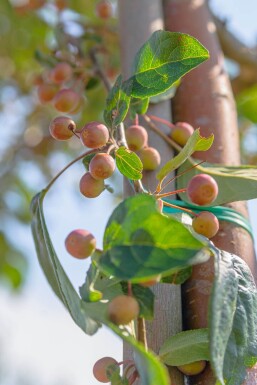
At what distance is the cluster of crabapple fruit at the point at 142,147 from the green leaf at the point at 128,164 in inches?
5.6

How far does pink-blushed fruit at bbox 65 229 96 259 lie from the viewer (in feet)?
2.07

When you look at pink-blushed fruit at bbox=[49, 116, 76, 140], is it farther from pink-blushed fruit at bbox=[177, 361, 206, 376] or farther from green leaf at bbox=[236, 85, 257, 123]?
green leaf at bbox=[236, 85, 257, 123]

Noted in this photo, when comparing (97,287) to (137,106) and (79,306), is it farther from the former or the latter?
(137,106)

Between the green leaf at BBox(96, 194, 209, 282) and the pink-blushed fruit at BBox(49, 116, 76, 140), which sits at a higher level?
the pink-blushed fruit at BBox(49, 116, 76, 140)

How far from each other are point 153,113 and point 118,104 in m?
0.29

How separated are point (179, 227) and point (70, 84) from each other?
0.78 m

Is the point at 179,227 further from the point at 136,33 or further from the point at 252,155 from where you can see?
the point at 252,155

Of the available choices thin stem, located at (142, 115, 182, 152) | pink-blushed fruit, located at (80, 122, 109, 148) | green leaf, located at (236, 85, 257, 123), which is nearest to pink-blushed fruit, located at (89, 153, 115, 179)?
pink-blushed fruit, located at (80, 122, 109, 148)

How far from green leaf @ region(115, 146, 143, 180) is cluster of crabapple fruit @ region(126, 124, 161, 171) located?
143mm

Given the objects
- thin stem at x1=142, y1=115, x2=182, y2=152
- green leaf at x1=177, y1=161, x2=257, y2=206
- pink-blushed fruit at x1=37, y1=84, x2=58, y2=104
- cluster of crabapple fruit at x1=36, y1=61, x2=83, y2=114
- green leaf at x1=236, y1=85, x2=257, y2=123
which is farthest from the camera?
green leaf at x1=236, y1=85, x2=257, y2=123

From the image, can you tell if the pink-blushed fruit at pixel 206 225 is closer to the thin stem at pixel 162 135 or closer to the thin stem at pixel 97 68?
the thin stem at pixel 162 135

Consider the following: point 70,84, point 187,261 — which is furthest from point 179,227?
point 70,84

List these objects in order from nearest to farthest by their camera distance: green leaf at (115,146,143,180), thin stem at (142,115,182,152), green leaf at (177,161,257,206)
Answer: green leaf at (115,146,143,180) → green leaf at (177,161,257,206) → thin stem at (142,115,182,152)

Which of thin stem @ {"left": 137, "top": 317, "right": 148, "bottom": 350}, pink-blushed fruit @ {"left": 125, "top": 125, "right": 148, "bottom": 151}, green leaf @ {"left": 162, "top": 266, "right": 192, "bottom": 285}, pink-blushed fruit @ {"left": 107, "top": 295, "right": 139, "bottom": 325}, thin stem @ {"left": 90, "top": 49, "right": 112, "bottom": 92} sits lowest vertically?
thin stem @ {"left": 137, "top": 317, "right": 148, "bottom": 350}
